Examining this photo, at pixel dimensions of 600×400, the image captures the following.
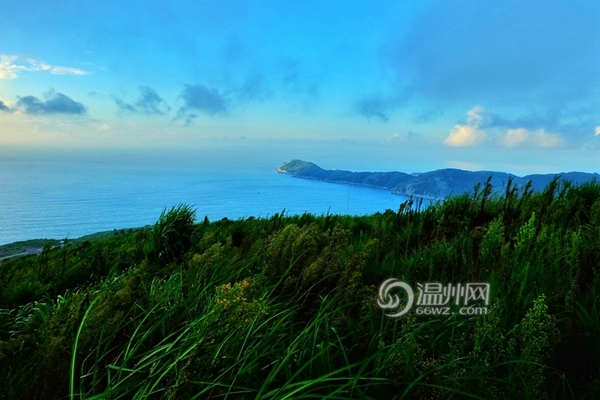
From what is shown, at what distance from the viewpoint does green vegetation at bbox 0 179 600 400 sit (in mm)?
1450

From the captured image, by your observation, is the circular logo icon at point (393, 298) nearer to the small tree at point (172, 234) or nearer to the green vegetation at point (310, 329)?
the green vegetation at point (310, 329)

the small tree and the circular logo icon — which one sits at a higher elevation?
the circular logo icon

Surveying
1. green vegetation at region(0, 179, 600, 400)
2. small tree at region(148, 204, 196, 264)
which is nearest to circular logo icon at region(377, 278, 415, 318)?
green vegetation at region(0, 179, 600, 400)

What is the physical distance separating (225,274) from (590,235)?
10.1ft

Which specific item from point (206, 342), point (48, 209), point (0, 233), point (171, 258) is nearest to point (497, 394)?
point (206, 342)

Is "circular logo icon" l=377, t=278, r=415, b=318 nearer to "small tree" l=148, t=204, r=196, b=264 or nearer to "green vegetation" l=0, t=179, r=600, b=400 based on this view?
"green vegetation" l=0, t=179, r=600, b=400

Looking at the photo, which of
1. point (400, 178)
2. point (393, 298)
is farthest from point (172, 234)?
point (400, 178)

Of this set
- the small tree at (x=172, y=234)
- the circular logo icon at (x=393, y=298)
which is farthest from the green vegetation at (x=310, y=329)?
the small tree at (x=172, y=234)

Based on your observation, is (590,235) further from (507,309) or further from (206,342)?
(206,342)

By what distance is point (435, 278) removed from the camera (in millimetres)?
2830

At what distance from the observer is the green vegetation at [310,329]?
1450 mm

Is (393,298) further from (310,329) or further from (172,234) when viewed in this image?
(172,234)

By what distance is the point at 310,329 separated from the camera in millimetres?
1797

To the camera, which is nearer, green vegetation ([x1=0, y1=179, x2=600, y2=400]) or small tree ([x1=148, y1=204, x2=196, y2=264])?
green vegetation ([x1=0, y1=179, x2=600, y2=400])
